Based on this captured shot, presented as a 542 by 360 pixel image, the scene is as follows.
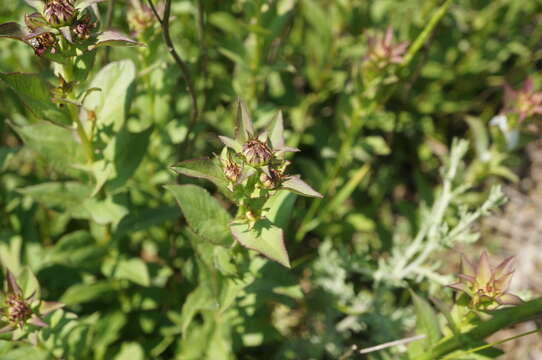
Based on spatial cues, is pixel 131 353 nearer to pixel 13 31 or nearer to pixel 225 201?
pixel 225 201

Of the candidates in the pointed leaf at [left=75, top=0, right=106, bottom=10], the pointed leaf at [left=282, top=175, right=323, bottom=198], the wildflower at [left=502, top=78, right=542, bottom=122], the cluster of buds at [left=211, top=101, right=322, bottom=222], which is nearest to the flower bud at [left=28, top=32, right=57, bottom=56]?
the pointed leaf at [left=75, top=0, right=106, bottom=10]

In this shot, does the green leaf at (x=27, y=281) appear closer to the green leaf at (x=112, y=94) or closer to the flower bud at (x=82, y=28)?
the green leaf at (x=112, y=94)

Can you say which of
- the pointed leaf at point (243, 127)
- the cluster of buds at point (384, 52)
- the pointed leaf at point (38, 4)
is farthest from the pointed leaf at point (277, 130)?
the cluster of buds at point (384, 52)

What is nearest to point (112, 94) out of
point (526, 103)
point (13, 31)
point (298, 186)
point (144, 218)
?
point (13, 31)

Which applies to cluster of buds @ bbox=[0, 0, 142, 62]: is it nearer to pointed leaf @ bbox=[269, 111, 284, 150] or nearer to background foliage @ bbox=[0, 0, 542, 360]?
background foliage @ bbox=[0, 0, 542, 360]

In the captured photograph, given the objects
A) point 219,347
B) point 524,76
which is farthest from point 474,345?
point 524,76
